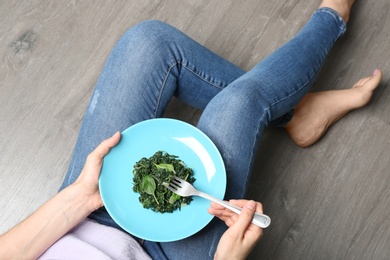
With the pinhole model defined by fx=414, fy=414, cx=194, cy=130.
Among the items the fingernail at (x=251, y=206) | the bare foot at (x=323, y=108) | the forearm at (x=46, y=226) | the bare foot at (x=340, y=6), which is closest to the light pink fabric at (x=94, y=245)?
the forearm at (x=46, y=226)

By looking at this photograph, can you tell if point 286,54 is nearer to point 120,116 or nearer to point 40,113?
point 120,116

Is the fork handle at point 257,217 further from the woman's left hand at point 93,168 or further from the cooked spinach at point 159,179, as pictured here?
the woman's left hand at point 93,168

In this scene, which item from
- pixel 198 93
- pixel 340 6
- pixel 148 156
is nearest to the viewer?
pixel 148 156

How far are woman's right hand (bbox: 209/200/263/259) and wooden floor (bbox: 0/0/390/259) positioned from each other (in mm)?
439

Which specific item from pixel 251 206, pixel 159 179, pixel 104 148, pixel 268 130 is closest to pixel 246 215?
pixel 251 206

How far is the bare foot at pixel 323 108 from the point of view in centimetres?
119

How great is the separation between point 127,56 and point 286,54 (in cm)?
40

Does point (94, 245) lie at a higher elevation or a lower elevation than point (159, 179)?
lower

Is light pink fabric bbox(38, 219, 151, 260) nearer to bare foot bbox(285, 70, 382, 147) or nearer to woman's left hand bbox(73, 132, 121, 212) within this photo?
woman's left hand bbox(73, 132, 121, 212)

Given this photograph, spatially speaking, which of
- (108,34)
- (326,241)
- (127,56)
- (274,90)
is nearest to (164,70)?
(127,56)

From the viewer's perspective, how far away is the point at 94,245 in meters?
0.85

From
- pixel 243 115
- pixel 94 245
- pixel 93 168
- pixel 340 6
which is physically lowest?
pixel 94 245

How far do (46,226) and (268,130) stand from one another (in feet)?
2.33

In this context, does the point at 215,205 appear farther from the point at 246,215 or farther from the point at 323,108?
the point at 323,108
